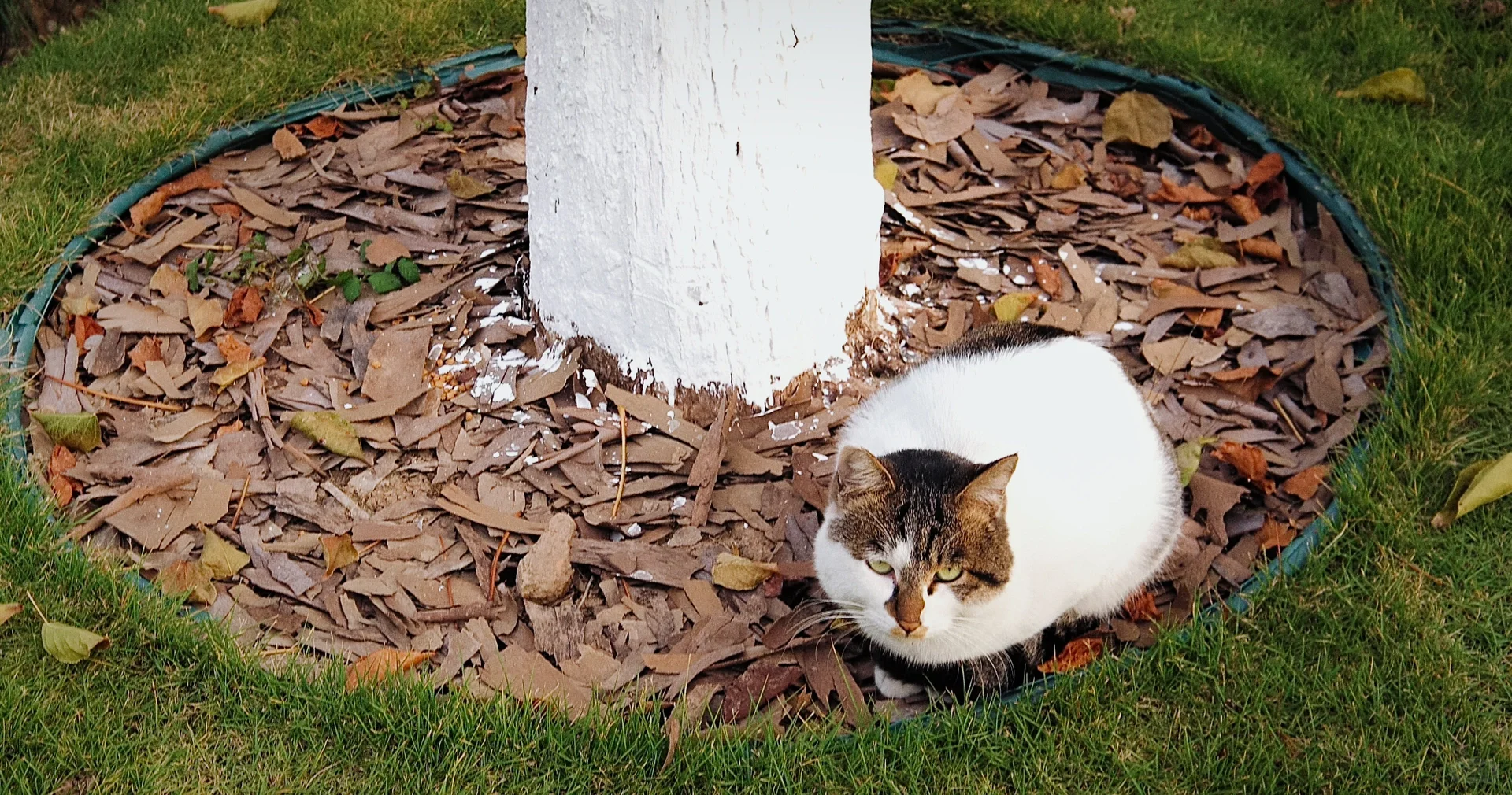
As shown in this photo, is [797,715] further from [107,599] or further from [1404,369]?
[1404,369]

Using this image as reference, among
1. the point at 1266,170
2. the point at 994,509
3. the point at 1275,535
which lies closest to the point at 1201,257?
the point at 1266,170

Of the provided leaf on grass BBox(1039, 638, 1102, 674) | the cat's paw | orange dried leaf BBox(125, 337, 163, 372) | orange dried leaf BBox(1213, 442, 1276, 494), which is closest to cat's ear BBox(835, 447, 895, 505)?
the cat's paw

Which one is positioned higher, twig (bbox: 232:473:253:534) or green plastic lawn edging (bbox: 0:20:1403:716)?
green plastic lawn edging (bbox: 0:20:1403:716)

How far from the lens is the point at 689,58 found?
10.2 feet

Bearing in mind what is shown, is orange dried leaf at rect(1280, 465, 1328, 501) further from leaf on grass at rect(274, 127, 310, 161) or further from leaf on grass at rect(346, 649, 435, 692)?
leaf on grass at rect(274, 127, 310, 161)

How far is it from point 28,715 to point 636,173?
184cm

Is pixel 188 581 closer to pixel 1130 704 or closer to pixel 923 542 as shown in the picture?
pixel 923 542

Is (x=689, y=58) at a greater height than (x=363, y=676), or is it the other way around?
(x=689, y=58)

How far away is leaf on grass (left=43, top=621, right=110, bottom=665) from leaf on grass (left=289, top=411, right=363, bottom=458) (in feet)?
2.57

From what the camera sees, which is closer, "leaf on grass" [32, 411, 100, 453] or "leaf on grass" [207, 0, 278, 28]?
"leaf on grass" [32, 411, 100, 453]

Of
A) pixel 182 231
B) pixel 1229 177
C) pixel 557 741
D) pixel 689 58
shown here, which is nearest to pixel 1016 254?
pixel 1229 177

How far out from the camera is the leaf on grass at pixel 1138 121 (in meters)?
4.41

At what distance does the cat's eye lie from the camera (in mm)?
2562

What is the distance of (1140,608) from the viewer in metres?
3.08
